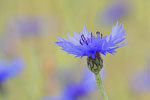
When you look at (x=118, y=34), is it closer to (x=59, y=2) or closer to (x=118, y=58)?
(x=118, y=58)

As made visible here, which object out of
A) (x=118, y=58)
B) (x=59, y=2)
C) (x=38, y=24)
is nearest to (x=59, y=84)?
(x=38, y=24)

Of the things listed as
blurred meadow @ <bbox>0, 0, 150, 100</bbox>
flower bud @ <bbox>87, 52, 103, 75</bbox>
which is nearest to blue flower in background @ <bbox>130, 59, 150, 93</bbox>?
blurred meadow @ <bbox>0, 0, 150, 100</bbox>

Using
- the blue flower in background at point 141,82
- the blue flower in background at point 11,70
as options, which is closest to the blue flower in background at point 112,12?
the blue flower in background at point 141,82

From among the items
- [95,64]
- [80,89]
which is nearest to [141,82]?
[80,89]

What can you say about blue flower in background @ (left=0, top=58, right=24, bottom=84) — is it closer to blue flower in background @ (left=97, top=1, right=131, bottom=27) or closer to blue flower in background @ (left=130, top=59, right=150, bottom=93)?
blue flower in background @ (left=130, top=59, right=150, bottom=93)

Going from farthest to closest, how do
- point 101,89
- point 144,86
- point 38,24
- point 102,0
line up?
point 102,0 < point 38,24 < point 144,86 < point 101,89

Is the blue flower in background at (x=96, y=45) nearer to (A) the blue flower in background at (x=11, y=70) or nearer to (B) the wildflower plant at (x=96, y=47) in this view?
(B) the wildflower plant at (x=96, y=47)

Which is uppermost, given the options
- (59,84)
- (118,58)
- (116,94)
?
(118,58)
